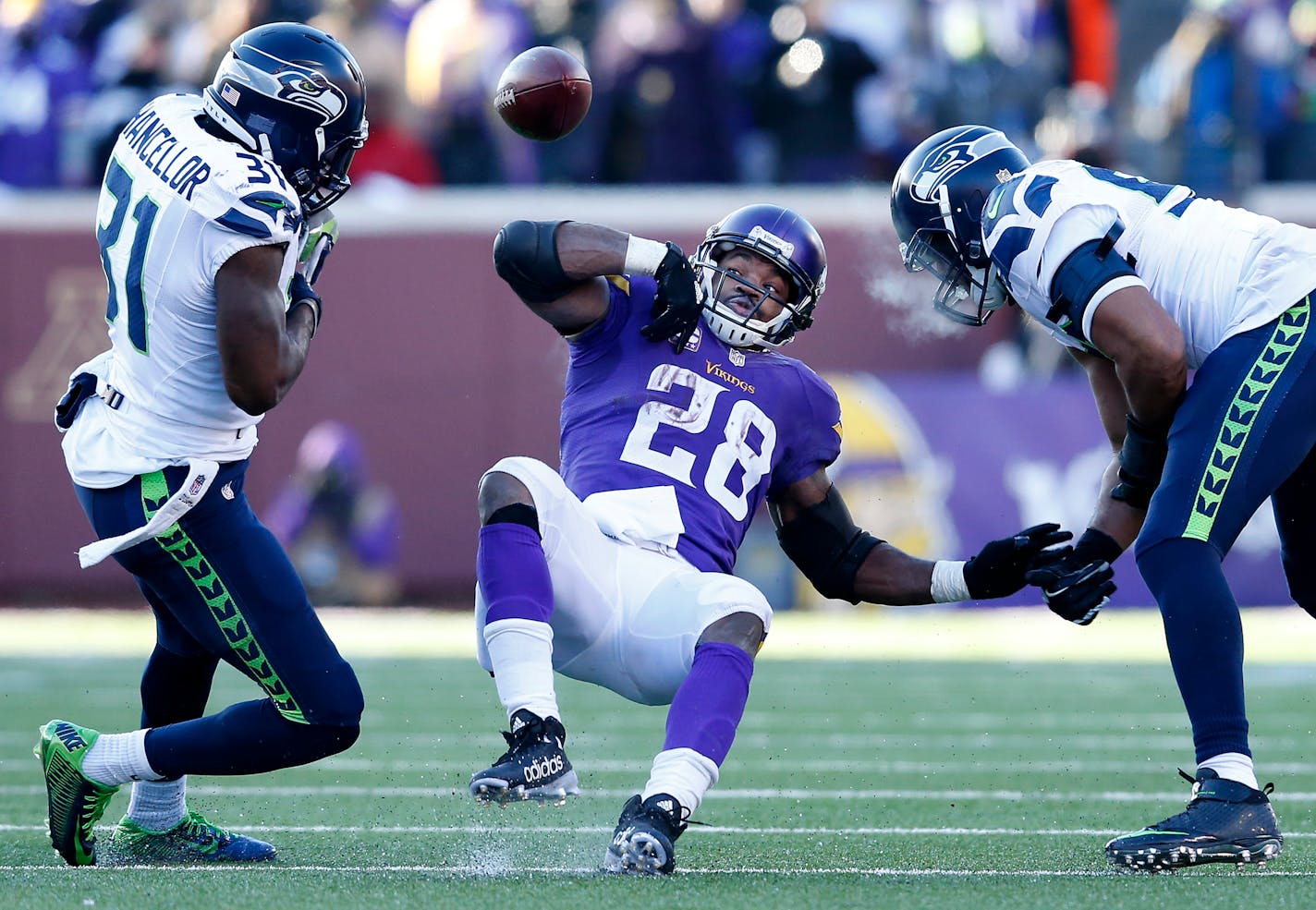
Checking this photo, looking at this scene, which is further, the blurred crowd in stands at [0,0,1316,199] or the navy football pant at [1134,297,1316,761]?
the blurred crowd in stands at [0,0,1316,199]

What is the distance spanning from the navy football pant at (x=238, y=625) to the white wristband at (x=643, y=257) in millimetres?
950

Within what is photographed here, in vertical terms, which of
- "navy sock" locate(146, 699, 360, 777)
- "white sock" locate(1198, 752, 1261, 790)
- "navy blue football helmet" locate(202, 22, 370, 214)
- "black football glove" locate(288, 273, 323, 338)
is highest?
"navy blue football helmet" locate(202, 22, 370, 214)

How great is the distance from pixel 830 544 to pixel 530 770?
119cm

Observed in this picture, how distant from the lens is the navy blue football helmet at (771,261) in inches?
174

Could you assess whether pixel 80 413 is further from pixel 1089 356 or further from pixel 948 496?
pixel 948 496

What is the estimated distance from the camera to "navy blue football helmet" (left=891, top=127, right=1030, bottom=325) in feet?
13.9

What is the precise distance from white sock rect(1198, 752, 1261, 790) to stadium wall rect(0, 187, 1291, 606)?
754 centimetres

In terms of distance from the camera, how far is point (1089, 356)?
4.47 m

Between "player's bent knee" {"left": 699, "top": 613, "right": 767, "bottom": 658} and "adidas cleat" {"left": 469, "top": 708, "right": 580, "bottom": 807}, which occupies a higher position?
"player's bent knee" {"left": 699, "top": 613, "right": 767, "bottom": 658}

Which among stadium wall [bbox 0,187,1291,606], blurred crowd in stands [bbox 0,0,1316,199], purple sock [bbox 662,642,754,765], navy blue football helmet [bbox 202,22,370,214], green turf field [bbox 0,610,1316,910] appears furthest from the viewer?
stadium wall [bbox 0,187,1291,606]

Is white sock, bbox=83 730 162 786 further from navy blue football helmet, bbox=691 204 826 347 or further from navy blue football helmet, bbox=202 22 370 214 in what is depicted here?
navy blue football helmet, bbox=691 204 826 347

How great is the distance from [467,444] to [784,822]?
733 cm

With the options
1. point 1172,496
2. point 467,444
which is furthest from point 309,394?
point 1172,496

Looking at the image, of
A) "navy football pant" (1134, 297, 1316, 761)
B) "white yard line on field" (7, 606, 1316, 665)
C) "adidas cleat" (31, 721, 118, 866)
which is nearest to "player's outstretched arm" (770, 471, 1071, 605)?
"navy football pant" (1134, 297, 1316, 761)
